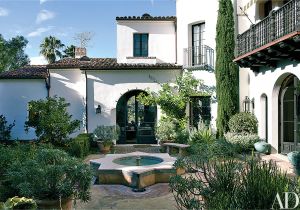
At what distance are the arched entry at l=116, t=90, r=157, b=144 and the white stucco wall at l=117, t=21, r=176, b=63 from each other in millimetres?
3190

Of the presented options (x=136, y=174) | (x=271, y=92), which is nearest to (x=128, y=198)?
(x=136, y=174)

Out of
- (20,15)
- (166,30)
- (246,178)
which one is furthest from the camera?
(166,30)

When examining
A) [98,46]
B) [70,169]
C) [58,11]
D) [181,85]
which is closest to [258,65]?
[181,85]

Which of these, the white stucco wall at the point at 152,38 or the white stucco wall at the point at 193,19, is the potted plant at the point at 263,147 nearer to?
the white stucco wall at the point at 193,19

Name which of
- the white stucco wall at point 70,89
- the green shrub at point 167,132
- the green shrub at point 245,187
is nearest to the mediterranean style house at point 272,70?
the green shrub at point 167,132

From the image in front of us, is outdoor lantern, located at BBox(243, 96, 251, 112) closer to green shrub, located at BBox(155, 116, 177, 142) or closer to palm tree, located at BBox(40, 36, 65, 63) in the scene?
green shrub, located at BBox(155, 116, 177, 142)

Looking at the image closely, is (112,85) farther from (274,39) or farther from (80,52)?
(274,39)

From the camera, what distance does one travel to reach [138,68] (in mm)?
18391

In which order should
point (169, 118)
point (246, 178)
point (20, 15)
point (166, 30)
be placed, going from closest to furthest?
point (246, 178), point (20, 15), point (169, 118), point (166, 30)

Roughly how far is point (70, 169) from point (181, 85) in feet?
40.8

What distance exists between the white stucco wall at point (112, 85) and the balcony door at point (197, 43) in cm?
170

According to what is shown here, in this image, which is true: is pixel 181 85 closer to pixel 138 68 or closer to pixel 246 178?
pixel 138 68

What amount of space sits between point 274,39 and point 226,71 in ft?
13.8

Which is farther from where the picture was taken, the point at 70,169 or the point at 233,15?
the point at 233,15
